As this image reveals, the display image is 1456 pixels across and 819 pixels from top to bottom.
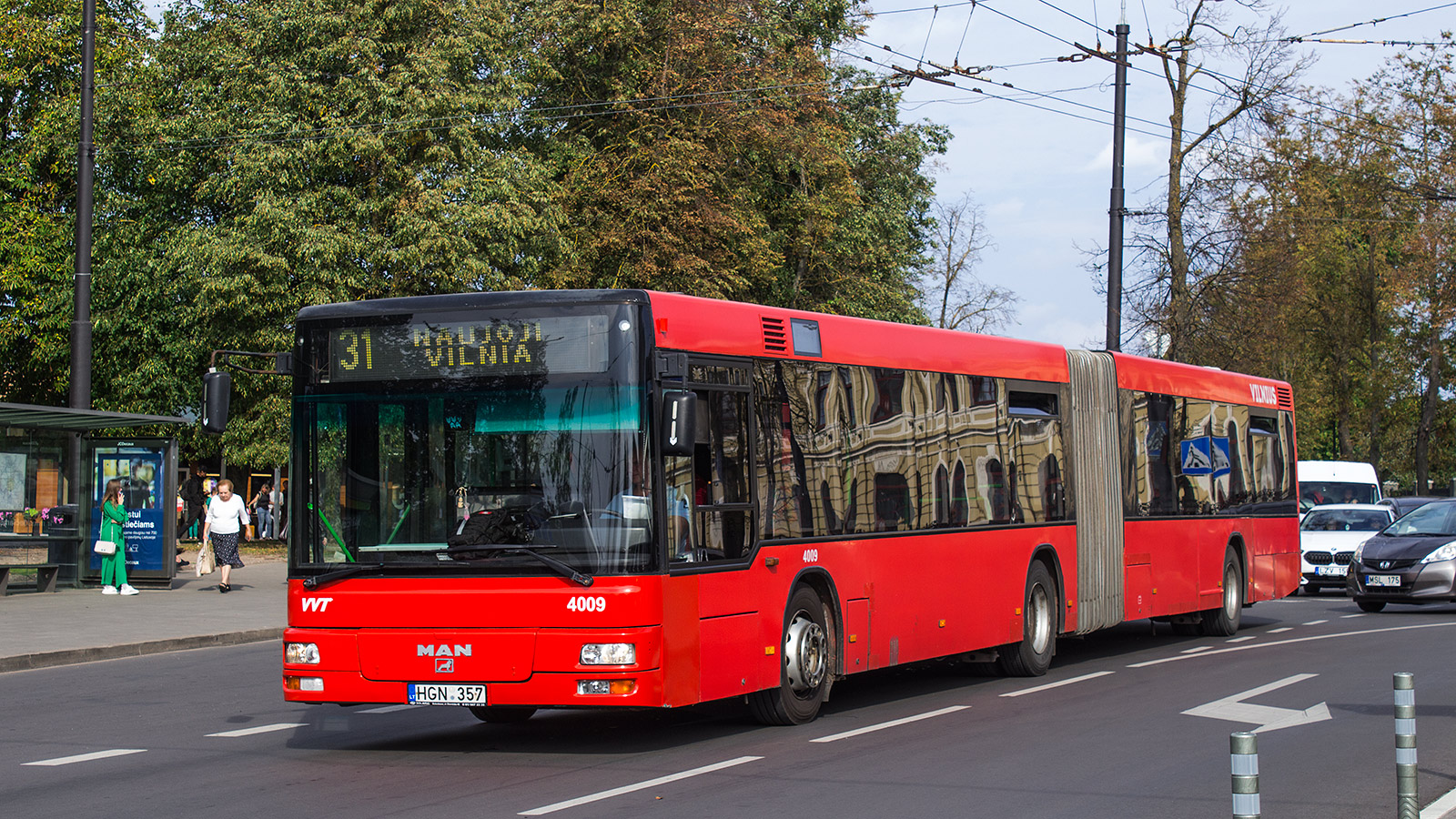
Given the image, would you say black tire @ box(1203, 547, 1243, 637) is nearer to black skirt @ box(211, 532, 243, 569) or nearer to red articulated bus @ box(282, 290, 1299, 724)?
red articulated bus @ box(282, 290, 1299, 724)

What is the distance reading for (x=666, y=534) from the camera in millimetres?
9422

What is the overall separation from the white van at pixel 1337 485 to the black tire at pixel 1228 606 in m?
16.6

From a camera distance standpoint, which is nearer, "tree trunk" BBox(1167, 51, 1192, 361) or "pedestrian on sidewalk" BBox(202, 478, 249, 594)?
"pedestrian on sidewalk" BBox(202, 478, 249, 594)

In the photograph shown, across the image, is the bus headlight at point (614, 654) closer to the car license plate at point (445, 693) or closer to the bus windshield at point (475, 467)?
the bus windshield at point (475, 467)

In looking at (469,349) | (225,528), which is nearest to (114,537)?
(225,528)

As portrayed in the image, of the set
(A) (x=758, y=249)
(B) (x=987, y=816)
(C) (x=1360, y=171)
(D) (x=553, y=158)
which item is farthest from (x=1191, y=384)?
(C) (x=1360, y=171)

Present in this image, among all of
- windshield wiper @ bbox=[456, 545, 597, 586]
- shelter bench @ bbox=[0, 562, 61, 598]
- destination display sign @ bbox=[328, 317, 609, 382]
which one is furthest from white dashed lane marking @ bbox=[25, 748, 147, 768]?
shelter bench @ bbox=[0, 562, 61, 598]

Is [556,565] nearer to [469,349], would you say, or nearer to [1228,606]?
[469,349]

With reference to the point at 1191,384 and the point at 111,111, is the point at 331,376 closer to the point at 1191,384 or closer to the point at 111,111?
the point at 1191,384

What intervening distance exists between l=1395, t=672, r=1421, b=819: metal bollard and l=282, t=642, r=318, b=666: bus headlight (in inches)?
242

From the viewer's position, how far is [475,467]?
949 centimetres

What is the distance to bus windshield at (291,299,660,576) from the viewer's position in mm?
9289

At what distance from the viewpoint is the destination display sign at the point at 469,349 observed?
31.1 feet

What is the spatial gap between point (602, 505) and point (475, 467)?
83cm
